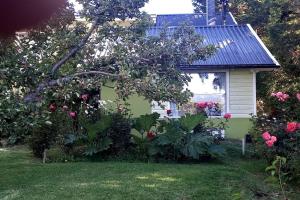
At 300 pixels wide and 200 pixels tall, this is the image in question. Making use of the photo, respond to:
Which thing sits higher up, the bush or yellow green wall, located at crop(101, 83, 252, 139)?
yellow green wall, located at crop(101, 83, 252, 139)

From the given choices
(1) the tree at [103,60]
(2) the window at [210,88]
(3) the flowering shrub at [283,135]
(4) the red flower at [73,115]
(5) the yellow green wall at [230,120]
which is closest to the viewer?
(1) the tree at [103,60]

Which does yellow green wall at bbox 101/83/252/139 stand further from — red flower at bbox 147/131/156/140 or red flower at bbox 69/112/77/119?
red flower at bbox 147/131/156/140

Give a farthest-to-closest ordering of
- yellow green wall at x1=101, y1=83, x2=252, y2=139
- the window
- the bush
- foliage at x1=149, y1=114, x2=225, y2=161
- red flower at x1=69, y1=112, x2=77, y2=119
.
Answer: the window, yellow green wall at x1=101, y1=83, x2=252, y2=139, red flower at x1=69, y1=112, x2=77, y2=119, the bush, foliage at x1=149, y1=114, x2=225, y2=161

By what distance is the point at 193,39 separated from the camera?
28.1ft

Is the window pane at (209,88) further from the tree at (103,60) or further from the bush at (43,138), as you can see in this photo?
the bush at (43,138)

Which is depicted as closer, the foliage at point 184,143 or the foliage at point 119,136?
the foliage at point 184,143

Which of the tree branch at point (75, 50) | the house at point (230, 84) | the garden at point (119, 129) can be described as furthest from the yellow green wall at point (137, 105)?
the tree branch at point (75, 50)

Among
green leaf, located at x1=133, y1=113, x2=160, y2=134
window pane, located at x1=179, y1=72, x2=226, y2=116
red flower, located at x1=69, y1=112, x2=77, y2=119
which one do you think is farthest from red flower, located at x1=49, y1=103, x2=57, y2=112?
window pane, located at x1=179, y1=72, x2=226, y2=116

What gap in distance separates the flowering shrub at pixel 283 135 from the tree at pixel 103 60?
5.85ft

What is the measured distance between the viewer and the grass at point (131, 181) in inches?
238

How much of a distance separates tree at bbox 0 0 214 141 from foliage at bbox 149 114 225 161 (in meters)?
1.67

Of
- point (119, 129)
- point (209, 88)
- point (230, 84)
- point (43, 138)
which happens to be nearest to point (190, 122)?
point (119, 129)

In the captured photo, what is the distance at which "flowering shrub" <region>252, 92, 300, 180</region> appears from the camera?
7.02 meters

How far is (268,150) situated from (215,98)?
5957 mm
